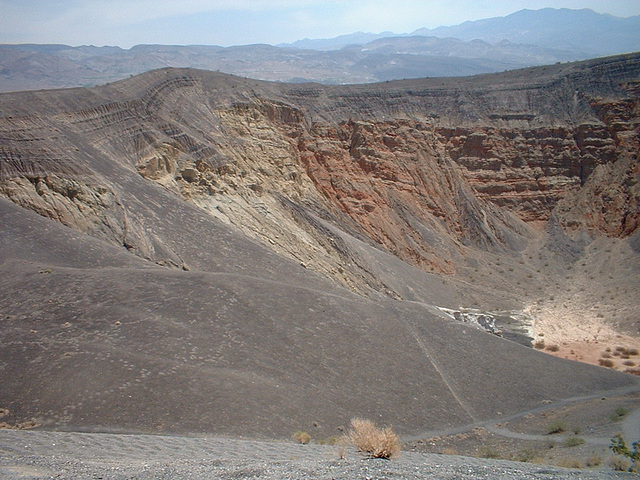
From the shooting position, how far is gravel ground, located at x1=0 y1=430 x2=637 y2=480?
25.7ft

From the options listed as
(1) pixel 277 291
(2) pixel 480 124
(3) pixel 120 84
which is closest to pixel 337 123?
(2) pixel 480 124

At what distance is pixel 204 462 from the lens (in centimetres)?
862

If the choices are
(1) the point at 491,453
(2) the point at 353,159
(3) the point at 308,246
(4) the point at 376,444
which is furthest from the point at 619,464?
(2) the point at 353,159

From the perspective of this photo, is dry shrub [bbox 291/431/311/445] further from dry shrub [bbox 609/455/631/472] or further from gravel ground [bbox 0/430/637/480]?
dry shrub [bbox 609/455/631/472]

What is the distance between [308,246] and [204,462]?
56.3 ft

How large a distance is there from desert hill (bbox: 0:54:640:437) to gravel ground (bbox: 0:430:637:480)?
4.06 feet

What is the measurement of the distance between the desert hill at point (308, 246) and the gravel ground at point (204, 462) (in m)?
1.24

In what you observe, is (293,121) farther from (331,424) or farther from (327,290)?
(331,424)

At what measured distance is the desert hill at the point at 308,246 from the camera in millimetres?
13164

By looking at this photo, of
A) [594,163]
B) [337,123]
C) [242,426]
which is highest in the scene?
[337,123]

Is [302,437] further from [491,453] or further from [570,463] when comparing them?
[570,463]

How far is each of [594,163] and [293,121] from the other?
2139 cm

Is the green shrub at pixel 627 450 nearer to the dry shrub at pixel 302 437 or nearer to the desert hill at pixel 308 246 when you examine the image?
the desert hill at pixel 308 246

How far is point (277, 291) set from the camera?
59.1 ft
